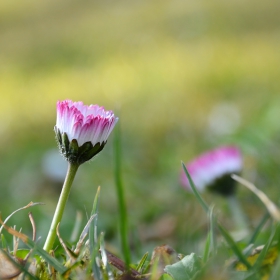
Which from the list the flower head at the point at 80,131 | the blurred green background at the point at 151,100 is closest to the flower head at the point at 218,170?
the blurred green background at the point at 151,100

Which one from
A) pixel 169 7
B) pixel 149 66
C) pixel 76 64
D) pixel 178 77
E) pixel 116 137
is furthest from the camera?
pixel 169 7

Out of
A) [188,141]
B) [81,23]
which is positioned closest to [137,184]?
[188,141]

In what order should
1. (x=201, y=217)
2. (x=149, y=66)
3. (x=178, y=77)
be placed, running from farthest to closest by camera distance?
(x=149, y=66)
(x=178, y=77)
(x=201, y=217)

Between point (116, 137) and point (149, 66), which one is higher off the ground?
point (116, 137)

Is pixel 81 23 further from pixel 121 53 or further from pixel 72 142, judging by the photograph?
pixel 72 142

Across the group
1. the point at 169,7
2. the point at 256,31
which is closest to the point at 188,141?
the point at 256,31

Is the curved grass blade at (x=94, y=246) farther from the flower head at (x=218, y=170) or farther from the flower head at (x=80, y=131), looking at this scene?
the flower head at (x=218, y=170)

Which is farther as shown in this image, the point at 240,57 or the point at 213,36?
the point at 213,36
